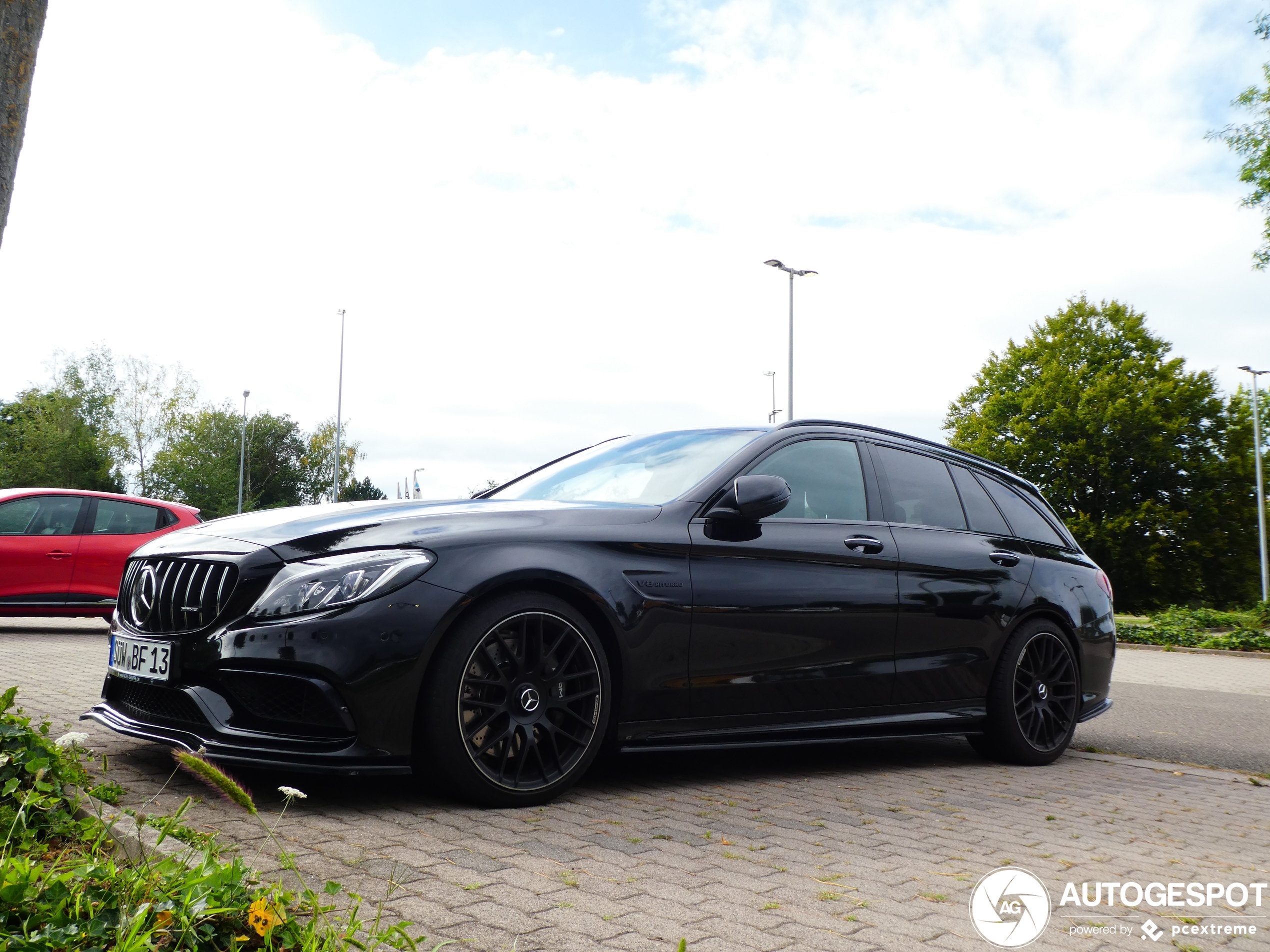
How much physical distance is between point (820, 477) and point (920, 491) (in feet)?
2.63

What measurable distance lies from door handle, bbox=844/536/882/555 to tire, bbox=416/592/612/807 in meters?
1.57

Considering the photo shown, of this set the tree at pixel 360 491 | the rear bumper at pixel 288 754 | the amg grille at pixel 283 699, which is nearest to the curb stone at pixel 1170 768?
the rear bumper at pixel 288 754

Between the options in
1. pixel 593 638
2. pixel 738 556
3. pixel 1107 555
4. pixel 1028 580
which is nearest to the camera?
pixel 593 638

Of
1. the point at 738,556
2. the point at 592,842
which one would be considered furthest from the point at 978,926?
the point at 738,556

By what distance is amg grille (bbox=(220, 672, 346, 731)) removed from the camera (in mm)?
3723

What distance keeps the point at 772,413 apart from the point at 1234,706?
32131mm

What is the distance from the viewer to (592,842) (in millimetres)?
3688

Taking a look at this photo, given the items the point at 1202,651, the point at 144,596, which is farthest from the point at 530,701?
the point at 1202,651

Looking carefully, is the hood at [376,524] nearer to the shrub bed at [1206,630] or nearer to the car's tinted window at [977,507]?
the car's tinted window at [977,507]

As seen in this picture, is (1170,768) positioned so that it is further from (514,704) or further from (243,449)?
(243,449)

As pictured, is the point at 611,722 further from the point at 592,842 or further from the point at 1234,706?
the point at 1234,706

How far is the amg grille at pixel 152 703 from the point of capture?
385 centimetres

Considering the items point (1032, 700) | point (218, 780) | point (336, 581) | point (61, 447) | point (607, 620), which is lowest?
point (1032, 700)

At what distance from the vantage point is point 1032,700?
20.0 feet
